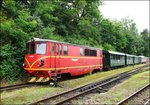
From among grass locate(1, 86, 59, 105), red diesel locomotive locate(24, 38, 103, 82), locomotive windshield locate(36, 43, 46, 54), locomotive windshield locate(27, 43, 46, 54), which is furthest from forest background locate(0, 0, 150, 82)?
grass locate(1, 86, 59, 105)

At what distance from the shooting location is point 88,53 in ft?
74.0

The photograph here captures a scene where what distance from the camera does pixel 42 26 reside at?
73.2 feet

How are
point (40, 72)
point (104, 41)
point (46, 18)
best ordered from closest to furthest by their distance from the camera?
point (40, 72)
point (46, 18)
point (104, 41)

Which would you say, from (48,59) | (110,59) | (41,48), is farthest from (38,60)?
(110,59)

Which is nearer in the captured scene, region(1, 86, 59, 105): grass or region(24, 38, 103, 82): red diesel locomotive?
region(1, 86, 59, 105): grass

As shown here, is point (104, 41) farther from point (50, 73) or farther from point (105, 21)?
point (50, 73)

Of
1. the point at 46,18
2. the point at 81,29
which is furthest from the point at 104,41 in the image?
the point at 46,18

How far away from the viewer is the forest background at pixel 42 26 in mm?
16953

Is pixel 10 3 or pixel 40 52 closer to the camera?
pixel 40 52

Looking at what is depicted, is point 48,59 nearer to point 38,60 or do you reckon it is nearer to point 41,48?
point 38,60

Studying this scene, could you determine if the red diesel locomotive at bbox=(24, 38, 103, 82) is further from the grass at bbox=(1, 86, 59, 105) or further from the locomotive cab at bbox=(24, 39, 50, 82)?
the grass at bbox=(1, 86, 59, 105)

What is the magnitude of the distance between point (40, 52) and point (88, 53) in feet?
25.6

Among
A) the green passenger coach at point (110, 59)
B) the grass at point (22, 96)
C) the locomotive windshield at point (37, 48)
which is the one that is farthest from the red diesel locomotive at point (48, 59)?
the green passenger coach at point (110, 59)

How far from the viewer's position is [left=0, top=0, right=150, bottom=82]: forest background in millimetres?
16953
